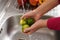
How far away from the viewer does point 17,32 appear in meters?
1.33

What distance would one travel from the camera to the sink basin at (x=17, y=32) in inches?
50.1

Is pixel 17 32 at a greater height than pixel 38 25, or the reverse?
pixel 38 25

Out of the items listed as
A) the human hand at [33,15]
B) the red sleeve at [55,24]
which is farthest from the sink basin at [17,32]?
the red sleeve at [55,24]

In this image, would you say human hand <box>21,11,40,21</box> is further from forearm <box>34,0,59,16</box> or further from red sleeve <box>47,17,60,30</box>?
red sleeve <box>47,17,60,30</box>

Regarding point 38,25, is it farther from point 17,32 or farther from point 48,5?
point 17,32

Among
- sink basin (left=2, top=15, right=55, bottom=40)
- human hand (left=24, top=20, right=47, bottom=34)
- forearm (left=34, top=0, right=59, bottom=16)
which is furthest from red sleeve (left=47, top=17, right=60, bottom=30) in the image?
sink basin (left=2, top=15, right=55, bottom=40)

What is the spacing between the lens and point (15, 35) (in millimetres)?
1320

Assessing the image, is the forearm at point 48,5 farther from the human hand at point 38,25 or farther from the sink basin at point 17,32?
the sink basin at point 17,32

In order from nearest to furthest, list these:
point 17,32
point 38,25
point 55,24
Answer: point 55,24
point 38,25
point 17,32

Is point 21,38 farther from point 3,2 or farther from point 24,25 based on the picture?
point 3,2

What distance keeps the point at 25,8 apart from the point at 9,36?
229 mm

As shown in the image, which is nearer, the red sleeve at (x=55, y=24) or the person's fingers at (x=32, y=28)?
the red sleeve at (x=55, y=24)

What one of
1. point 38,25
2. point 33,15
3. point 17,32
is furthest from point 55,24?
point 17,32

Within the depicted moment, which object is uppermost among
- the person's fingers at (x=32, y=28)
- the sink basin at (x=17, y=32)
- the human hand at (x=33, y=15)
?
the human hand at (x=33, y=15)
